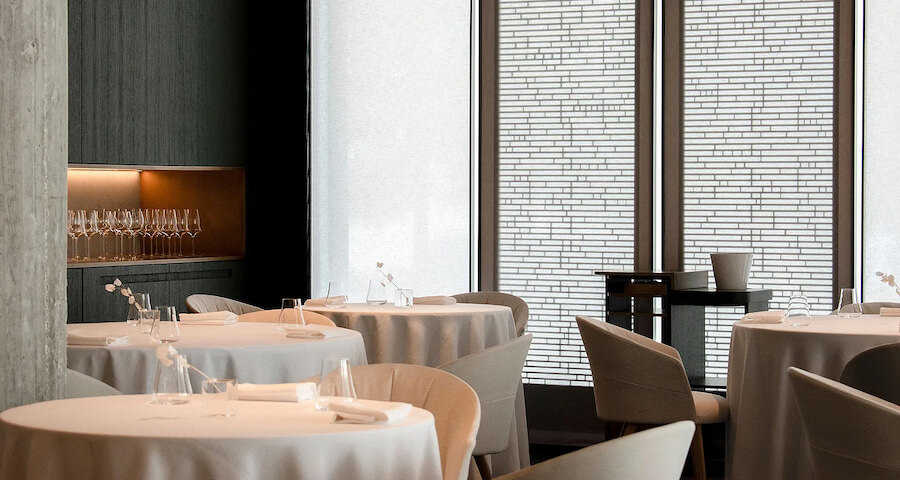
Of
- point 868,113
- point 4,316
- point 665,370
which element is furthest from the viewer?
point 868,113

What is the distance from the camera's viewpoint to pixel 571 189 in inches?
286

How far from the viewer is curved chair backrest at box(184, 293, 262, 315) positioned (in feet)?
19.1

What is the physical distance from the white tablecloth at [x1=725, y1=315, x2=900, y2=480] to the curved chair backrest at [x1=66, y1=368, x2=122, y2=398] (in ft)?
8.73

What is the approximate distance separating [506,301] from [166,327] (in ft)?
9.95

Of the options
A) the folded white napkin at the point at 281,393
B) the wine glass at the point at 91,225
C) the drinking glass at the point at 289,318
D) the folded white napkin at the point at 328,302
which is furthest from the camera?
the wine glass at the point at 91,225

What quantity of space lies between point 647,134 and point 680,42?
627 millimetres

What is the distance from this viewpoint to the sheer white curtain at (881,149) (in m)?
6.53

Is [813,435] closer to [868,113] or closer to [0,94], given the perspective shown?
[0,94]

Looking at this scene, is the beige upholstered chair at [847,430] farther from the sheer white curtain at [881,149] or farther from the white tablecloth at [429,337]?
the sheer white curtain at [881,149]

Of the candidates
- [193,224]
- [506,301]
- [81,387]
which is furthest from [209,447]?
[193,224]

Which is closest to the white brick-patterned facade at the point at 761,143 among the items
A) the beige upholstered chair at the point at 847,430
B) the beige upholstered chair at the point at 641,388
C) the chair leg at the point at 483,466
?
the beige upholstered chair at the point at 641,388

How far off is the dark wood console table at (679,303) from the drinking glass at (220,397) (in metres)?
4.18

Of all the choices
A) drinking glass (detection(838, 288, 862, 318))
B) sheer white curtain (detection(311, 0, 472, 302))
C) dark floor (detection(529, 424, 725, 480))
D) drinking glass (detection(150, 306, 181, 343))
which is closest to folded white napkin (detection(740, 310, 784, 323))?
drinking glass (detection(838, 288, 862, 318))

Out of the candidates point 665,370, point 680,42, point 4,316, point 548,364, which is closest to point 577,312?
point 548,364
